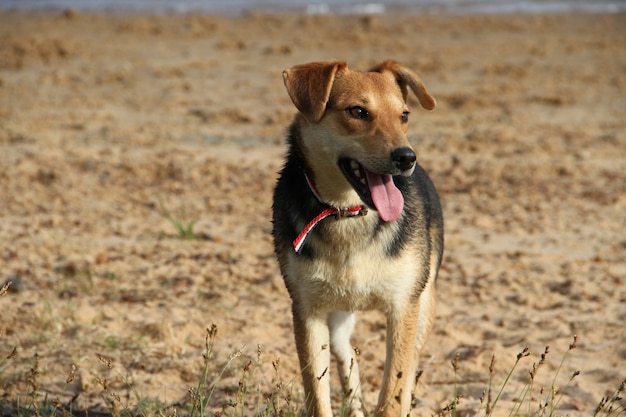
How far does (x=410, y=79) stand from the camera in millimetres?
4785

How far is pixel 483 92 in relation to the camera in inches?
509

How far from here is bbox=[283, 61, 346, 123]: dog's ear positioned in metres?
4.32

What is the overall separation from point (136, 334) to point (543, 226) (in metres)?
3.88

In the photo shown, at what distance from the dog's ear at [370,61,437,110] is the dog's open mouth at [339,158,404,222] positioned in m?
0.67

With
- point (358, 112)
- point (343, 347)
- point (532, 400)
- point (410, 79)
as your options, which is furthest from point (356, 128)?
point (532, 400)

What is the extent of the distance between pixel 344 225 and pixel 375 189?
11.3 inches

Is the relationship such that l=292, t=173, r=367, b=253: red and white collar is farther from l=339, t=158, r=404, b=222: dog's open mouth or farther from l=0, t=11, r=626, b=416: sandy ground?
l=0, t=11, r=626, b=416: sandy ground

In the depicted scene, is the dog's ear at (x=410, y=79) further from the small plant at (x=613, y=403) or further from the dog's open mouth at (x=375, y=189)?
the small plant at (x=613, y=403)

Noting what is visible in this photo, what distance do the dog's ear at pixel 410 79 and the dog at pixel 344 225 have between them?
0.26 m

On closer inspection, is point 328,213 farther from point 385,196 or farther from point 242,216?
point 242,216

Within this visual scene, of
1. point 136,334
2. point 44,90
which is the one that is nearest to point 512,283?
point 136,334

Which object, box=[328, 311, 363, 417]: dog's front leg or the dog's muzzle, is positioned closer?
the dog's muzzle

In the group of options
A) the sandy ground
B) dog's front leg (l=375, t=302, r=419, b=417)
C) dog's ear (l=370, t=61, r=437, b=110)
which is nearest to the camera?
dog's front leg (l=375, t=302, r=419, b=417)

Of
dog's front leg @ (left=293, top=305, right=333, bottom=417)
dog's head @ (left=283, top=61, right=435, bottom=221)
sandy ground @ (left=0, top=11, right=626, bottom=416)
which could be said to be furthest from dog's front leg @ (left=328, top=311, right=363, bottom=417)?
dog's head @ (left=283, top=61, right=435, bottom=221)
